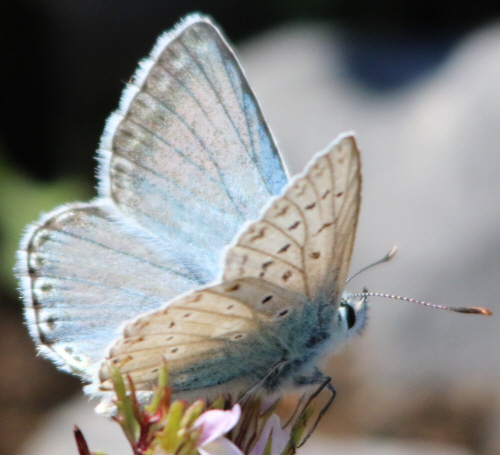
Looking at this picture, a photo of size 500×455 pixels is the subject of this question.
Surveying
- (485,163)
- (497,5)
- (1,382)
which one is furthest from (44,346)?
(497,5)

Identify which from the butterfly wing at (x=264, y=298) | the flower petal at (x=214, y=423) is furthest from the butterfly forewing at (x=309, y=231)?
the flower petal at (x=214, y=423)

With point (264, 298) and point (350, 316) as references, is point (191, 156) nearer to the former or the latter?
point (264, 298)

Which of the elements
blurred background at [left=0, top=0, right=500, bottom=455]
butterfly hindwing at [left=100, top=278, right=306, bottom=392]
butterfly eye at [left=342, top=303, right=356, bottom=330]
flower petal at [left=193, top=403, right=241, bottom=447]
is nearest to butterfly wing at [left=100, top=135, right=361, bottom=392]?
butterfly hindwing at [left=100, top=278, right=306, bottom=392]

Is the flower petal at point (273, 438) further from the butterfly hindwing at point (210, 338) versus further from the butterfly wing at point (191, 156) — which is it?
the butterfly wing at point (191, 156)

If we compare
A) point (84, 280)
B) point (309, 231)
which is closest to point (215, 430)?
point (309, 231)

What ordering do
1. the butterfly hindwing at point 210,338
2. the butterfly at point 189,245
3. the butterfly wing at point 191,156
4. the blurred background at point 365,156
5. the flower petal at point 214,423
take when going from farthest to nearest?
the blurred background at point 365,156, the butterfly wing at point 191,156, the butterfly at point 189,245, the butterfly hindwing at point 210,338, the flower petal at point 214,423

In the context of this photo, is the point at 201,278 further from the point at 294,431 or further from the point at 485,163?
the point at 485,163
